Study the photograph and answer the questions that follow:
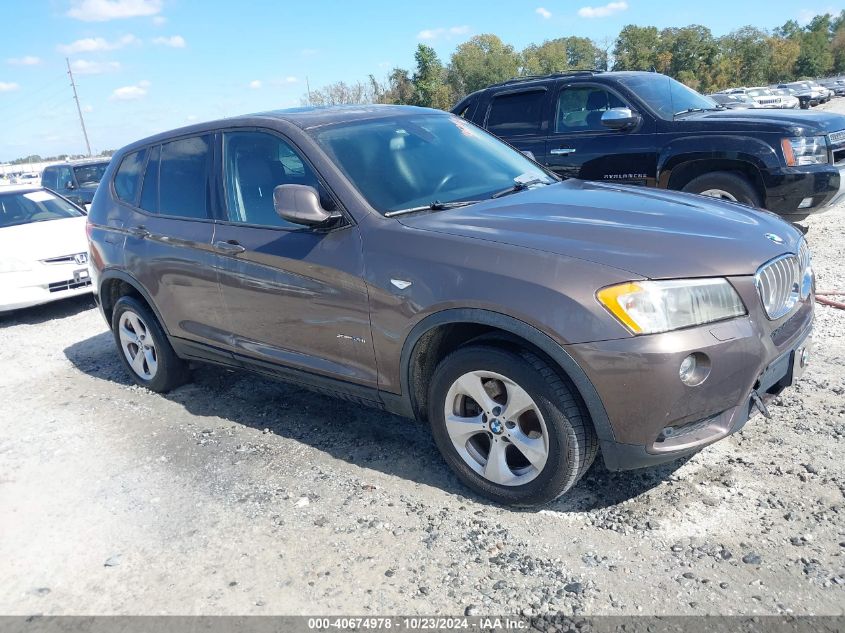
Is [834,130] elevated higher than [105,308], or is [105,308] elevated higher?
[834,130]

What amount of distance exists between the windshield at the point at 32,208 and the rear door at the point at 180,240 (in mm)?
4675

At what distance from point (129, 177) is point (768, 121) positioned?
18.9 ft

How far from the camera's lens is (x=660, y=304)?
2.64 meters

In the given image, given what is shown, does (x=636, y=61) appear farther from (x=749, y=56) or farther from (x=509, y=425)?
(x=509, y=425)

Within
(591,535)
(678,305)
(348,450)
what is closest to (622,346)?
(678,305)

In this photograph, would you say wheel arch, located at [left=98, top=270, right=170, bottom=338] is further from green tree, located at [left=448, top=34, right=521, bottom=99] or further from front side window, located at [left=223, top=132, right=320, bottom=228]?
green tree, located at [left=448, top=34, right=521, bottom=99]

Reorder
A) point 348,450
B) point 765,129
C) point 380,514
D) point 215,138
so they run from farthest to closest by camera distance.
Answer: point 765,129 → point 215,138 → point 348,450 → point 380,514

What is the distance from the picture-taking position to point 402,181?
3674mm

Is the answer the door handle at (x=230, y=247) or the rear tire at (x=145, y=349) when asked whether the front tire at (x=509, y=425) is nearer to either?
the door handle at (x=230, y=247)

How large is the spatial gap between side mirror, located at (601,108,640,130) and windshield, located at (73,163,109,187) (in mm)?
12674

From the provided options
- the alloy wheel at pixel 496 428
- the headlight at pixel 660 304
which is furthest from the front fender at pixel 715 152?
the alloy wheel at pixel 496 428

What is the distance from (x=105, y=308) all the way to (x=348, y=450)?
2.71 m

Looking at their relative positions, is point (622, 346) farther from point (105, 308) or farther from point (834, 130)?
point (834, 130)

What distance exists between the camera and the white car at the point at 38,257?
24.8 ft
